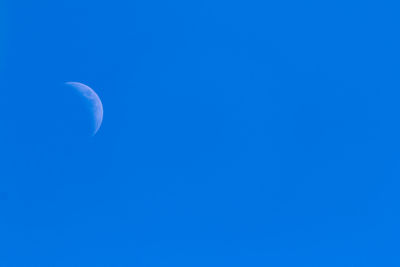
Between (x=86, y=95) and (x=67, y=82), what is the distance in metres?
0.18

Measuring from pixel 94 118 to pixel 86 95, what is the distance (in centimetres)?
19

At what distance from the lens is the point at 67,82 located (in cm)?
322

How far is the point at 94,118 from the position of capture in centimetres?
326

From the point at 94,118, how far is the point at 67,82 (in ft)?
1.11

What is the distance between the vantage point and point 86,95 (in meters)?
3.22
